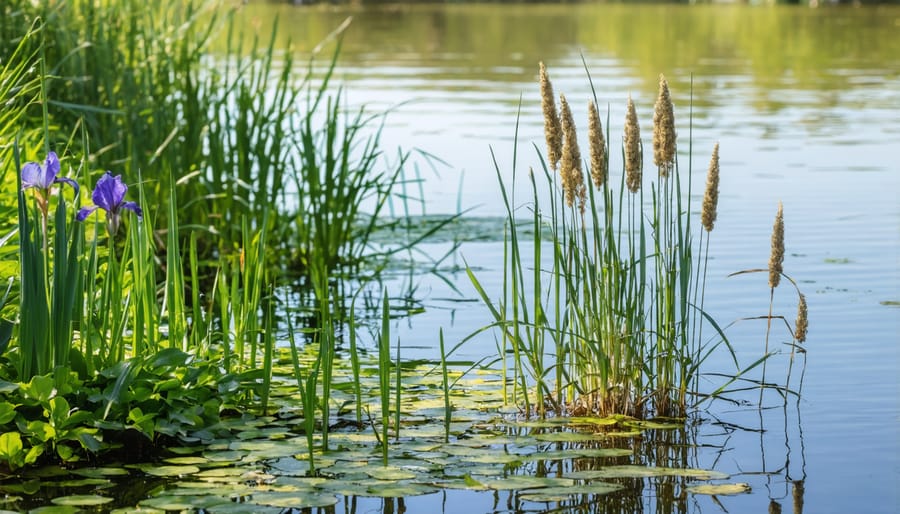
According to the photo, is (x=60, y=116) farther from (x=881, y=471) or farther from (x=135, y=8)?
(x=881, y=471)

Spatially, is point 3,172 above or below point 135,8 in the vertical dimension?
below

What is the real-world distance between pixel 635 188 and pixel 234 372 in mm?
1413

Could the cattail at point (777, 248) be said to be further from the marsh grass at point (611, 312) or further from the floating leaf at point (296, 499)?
the floating leaf at point (296, 499)

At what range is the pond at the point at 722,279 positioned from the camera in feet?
11.7

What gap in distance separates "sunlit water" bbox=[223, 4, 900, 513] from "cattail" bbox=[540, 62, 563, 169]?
0.28 ft

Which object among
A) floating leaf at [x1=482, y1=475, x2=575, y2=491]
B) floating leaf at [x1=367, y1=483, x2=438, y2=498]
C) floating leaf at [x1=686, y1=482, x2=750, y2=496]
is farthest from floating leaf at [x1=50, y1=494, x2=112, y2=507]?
floating leaf at [x1=686, y1=482, x2=750, y2=496]

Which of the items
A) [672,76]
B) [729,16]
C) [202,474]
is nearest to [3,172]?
[202,474]

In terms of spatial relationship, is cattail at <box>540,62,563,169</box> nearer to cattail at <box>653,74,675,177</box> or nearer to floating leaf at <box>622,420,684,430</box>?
cattail at <box>653,74,675,177</box>

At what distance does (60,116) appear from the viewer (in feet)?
23.5

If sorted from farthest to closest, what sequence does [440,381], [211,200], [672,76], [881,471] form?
[672,76] → [211,200] → [440,381] → [881,471]

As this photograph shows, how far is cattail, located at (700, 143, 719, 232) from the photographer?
3.86 meters

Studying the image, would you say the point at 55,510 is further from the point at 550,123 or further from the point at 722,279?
the point at 722,279

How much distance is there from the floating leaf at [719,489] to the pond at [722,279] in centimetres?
2

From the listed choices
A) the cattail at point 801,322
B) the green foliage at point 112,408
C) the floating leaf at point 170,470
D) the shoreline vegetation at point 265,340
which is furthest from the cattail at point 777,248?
the floating leaf at point 170,470
